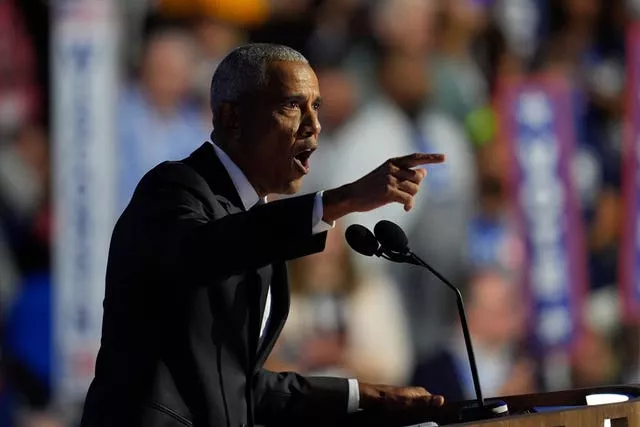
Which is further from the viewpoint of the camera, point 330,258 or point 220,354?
point 330,258

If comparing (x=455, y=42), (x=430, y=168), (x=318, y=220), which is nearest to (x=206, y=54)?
(x=430, y=168)

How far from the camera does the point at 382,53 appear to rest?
6.08m

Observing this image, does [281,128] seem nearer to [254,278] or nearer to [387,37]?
[254,278]

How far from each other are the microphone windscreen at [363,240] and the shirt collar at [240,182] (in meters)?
0.24

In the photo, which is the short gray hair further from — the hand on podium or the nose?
the hand on podium

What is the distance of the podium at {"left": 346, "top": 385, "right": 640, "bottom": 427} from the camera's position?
229 centimetres

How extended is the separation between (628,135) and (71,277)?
134 inches

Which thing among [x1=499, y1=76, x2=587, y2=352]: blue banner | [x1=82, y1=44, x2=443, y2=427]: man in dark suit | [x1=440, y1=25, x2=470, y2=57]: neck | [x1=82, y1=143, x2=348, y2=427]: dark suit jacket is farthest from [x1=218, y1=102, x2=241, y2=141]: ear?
[x1=499, y1=76, x2=587, y2=352]: blue banner

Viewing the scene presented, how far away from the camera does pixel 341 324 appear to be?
5816 millimetres

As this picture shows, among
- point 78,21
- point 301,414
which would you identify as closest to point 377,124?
point 78,21

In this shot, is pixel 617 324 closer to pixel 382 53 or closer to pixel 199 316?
pixel 382 53

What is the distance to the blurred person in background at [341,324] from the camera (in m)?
5.66

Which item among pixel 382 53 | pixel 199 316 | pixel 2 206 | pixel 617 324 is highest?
pixel 382 53

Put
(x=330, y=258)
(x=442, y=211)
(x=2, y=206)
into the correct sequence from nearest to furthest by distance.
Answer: (x=2, y=206) < (x=330, y=258) < (x=442, y=211)
